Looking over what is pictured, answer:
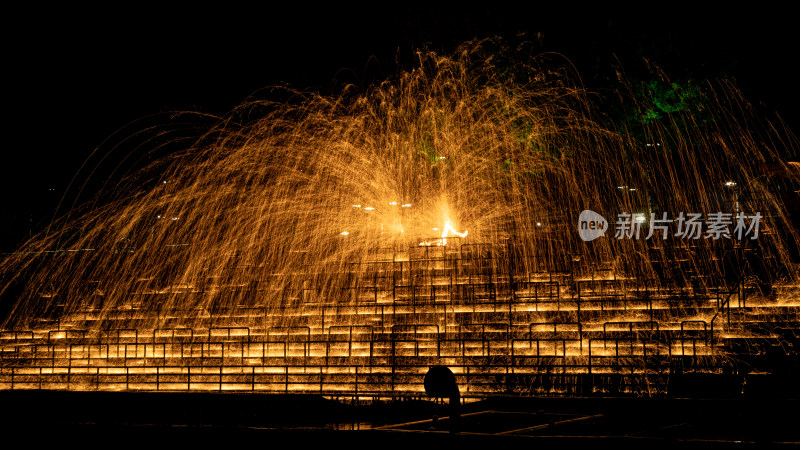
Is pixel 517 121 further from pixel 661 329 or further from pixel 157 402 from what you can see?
pixel 157 402

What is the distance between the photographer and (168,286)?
80.7 ft

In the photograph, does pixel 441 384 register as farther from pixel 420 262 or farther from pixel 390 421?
pixel 420 262

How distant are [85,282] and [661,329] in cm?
1791

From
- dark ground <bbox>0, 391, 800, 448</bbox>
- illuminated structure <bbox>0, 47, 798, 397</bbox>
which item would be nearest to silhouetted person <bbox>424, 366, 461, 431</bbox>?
dark ground <bbox>0, 391, 800, 448</bbox>

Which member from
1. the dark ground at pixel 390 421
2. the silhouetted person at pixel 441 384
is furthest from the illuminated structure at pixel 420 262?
the silhouetted person at pixel 441 384

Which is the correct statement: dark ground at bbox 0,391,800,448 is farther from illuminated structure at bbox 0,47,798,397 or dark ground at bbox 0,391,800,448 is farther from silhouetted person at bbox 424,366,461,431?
illuminated structure at bbox 0,47,798,397

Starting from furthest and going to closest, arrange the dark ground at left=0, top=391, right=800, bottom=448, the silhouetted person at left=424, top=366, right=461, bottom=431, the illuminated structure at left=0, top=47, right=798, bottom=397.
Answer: the illuminated structure at left=0, top=47, right=798, bottom=397
the silhouetted person at left=424, top=366, right=461, bottom=431
the dark ground at left=0, top=391, right=800, bottom=448

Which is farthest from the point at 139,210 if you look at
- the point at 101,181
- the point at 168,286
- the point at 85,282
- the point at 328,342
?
the point at 328,342

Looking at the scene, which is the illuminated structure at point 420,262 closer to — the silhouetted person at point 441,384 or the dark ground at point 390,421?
the dark ground at point 390,421

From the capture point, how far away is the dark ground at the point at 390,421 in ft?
30.2

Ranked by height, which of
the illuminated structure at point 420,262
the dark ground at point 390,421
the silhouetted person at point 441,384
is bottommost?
the dark ground at point 390,421

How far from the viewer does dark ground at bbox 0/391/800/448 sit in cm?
920

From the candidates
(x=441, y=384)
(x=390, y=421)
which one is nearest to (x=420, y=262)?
(x=390, y=421)

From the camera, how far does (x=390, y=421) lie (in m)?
12.6
